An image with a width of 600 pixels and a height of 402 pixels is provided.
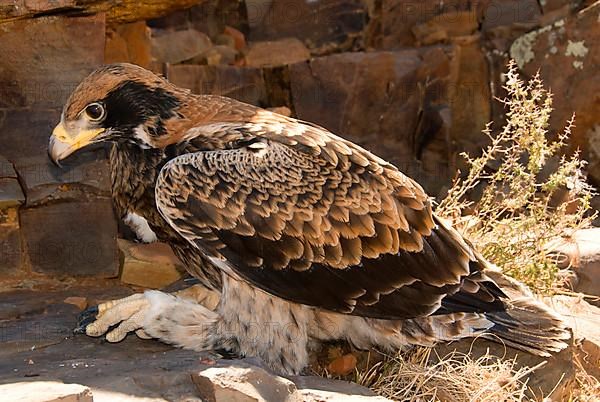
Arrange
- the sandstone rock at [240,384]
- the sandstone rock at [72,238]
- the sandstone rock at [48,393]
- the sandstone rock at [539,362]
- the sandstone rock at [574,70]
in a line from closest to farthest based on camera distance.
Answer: the sandstone rock at [48,393] → the sandstone rock at [240,384] → the sandstone rock at [539,362] → the sandstone rock at [72,238] → the sandstone rock at [574,70]

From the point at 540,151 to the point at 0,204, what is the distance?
3354 millimetres

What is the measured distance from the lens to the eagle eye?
4713 mm

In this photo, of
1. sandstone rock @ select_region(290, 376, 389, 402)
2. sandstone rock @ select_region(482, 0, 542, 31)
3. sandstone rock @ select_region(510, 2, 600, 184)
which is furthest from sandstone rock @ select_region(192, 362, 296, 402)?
sandstone rock @ select_region(482, 0, 542, 31)

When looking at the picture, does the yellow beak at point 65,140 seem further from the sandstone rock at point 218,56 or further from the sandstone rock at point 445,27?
the sandstone rock at point 445,27

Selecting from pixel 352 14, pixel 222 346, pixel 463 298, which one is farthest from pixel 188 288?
pixel 352 14

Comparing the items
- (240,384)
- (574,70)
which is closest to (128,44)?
(240,384)

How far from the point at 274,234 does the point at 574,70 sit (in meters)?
5.70

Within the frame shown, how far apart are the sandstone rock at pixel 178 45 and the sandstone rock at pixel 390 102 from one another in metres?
1.21

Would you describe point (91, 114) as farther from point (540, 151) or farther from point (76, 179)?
point (540, 151)

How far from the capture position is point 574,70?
30.5ft

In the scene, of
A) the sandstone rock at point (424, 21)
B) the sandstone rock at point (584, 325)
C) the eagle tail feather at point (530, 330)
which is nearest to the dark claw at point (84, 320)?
the eagle tail feather at point (530, 330)

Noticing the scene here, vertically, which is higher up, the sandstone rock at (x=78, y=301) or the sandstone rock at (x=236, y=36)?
the sandstone rock at (x=236, y=36)

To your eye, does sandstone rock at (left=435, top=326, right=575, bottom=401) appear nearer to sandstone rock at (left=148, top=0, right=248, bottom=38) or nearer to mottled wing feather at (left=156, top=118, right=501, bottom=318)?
mottled wing feather at (left=156, top=118, right=501, bottom=318)

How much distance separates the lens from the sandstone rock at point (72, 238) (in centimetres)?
621
